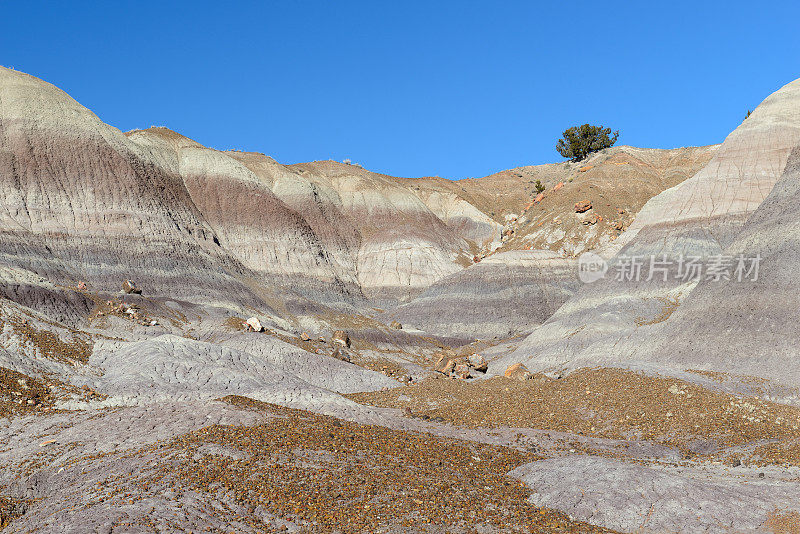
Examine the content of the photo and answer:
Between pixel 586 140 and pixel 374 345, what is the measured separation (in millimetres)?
62488

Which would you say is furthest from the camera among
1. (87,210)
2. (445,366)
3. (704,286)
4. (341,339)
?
(87,210)

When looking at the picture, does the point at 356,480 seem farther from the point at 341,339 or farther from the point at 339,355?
the point at 341,339

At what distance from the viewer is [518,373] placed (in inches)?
1144

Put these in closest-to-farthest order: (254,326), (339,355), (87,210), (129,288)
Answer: (339,355) → (254,326) → (129,288) → (87,210)

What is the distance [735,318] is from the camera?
26453 millimetres

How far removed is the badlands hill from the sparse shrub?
9.79 metres

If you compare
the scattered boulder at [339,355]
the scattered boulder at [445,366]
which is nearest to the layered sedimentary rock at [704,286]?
the scattered boulder at [445,366]

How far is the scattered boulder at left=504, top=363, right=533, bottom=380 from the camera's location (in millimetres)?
26625

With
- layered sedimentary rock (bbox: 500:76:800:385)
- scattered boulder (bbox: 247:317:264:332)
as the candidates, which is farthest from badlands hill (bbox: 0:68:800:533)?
scattered boulder (bbox: 247:317:264:332)

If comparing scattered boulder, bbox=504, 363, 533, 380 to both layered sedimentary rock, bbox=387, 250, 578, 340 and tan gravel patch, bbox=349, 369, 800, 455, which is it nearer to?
tan gravel patch, bbox=349, 369, 800, 455

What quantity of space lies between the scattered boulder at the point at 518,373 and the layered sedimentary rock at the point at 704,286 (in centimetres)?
218

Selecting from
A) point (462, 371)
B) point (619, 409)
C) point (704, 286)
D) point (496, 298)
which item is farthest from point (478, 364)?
point (496, 298)

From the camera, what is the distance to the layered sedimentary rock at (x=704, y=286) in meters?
25.8

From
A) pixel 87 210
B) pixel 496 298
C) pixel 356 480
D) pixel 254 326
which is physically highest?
pixel 87 210
